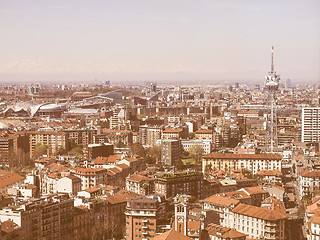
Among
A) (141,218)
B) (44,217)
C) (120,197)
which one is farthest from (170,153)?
(141,218)

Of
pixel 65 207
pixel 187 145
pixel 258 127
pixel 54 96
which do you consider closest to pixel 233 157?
pixel 187 145

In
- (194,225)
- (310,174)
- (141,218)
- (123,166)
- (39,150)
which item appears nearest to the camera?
(194,225)

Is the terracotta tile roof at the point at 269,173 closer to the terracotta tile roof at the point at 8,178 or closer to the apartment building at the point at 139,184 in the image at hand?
the apartment building at the point at 139,184

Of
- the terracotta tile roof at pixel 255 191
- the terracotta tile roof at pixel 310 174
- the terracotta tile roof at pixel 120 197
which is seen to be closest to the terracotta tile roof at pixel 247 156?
the terracotta tile roof at pixel 310 174

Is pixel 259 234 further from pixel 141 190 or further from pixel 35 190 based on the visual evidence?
pixel 35 190

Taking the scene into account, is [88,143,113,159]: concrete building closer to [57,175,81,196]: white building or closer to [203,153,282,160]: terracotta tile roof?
[203,153,282,160]: terracotta tile roof

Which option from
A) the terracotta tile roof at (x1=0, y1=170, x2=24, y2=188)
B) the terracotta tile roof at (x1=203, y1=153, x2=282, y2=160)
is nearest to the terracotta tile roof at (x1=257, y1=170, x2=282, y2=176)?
the terracotta tile roof at (x1=203, y1=153, x2=282, y2=160)

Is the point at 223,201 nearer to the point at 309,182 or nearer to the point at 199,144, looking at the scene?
the point at 309,182
